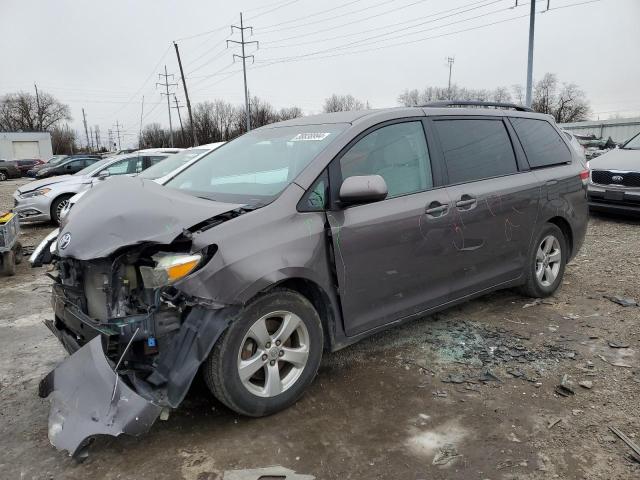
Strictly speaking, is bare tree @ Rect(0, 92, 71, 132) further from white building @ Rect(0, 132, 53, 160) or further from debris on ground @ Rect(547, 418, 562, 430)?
debris on ground @ Rect(547, 418, 562, 430)

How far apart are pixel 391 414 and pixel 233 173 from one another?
200cm

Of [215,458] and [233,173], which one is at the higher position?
[233,173]

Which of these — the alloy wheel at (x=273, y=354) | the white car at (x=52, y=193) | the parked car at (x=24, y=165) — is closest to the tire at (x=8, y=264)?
the white car at (x=52, y=193)

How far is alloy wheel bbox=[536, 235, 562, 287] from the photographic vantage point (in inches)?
188

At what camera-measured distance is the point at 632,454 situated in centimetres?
258

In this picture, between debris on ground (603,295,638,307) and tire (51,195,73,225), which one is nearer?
debris on ground (603,295,638,307)

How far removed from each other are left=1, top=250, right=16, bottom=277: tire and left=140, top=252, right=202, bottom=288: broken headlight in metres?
4.94

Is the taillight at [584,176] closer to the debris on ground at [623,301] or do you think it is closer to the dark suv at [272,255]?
the dark suv at [272,255]

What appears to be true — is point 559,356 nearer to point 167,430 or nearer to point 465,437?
point 465,437

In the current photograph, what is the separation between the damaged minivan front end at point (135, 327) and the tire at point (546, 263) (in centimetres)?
314

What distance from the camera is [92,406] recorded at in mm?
2551

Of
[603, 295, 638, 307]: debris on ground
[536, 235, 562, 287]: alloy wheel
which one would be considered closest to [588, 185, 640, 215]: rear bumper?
[603, 295, 638, 307]: debris on ground

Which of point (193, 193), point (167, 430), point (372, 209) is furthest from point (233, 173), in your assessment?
point (167, 430)

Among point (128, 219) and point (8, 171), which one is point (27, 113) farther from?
→ point (128, 219)
